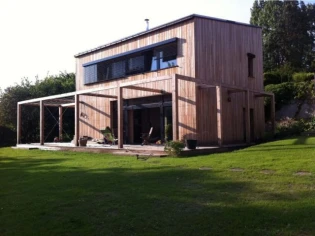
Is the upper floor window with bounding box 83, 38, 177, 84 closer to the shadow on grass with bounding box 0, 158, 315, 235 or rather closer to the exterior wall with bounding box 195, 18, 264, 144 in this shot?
the exterior wall with bounding box 195, 18, 264, 144

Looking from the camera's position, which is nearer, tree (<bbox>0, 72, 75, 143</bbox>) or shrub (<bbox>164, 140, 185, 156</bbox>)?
shrub (<bbox>164, 140, 185, 156</bbox>)

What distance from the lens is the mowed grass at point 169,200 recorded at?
4.38 meters

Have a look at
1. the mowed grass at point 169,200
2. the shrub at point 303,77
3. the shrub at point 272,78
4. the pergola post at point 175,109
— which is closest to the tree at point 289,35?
the shrub at point 272,78

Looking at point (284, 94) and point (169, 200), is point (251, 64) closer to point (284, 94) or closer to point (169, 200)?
point (284, 94)

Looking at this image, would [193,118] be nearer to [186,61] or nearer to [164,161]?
[186,61]

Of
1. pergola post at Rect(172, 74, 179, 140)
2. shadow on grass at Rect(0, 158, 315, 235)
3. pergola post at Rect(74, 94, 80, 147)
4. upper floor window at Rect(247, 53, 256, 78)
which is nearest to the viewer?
shadow on grass at Rect(0, 158, 315, 235)

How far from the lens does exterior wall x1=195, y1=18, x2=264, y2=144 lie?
50.7ft

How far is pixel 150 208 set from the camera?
5195 mm

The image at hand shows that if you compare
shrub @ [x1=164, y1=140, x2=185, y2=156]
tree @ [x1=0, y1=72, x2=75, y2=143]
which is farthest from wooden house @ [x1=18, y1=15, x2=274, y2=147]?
tree @ [x1=0, y1=72, x2=75, y2=143]

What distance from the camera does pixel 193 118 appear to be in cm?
Result: 1509

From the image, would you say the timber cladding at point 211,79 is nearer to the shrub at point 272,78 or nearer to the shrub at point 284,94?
the shrub at point 284,94

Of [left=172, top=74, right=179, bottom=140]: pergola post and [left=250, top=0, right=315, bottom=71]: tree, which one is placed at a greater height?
[left=250, top=0, right=315, bottom=71]: tree

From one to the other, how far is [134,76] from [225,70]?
484 centimetres

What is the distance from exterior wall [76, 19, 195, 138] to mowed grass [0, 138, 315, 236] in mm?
7891
